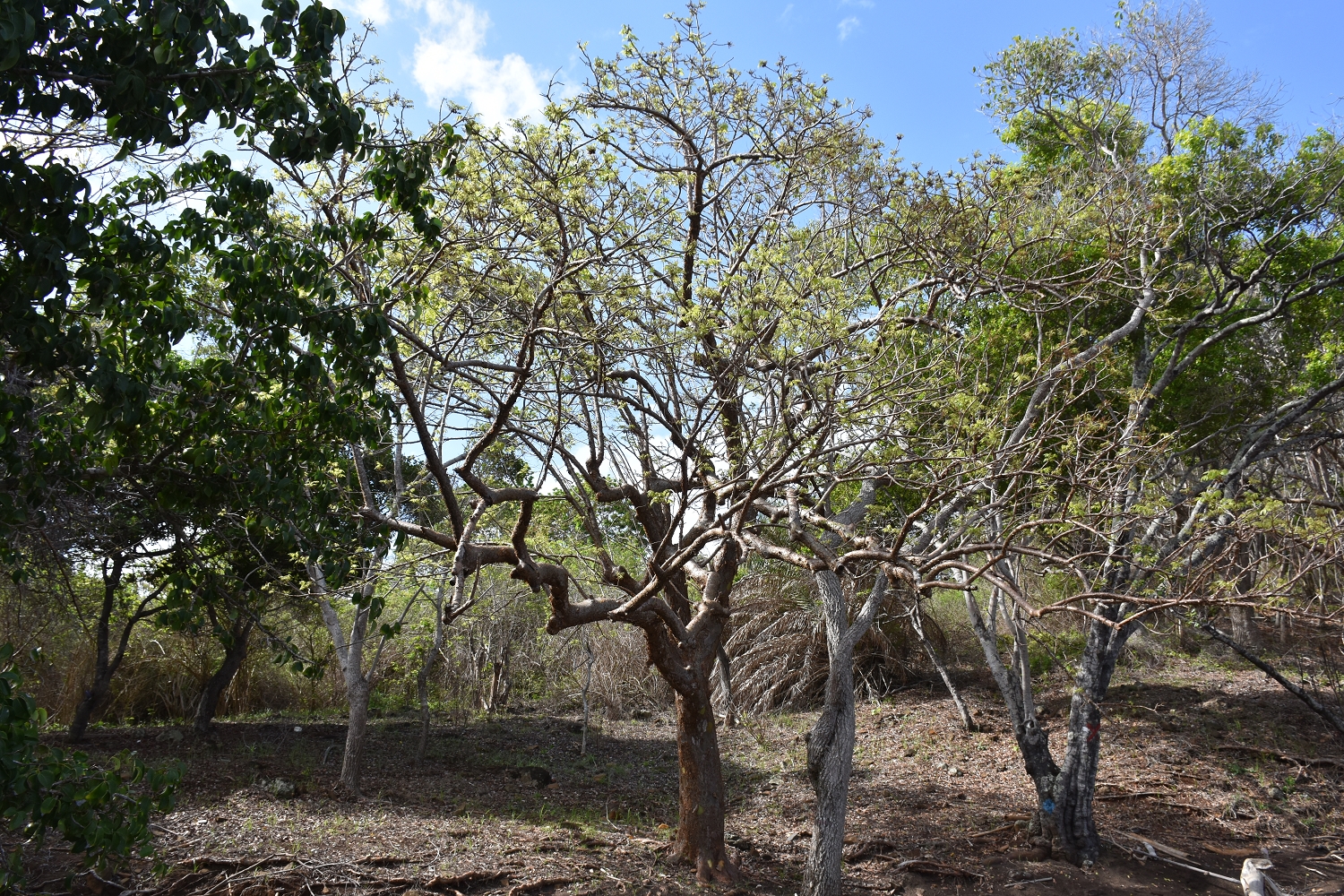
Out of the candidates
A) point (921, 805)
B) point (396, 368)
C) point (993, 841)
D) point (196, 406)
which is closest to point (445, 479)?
point (396, 368)

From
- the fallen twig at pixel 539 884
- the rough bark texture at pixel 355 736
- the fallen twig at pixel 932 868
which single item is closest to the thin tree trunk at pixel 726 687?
the fallen twig at pixel 932 868

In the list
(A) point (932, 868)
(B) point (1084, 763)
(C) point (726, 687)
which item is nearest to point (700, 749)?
(A) point (932, 868)

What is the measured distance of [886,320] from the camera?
5.31 m

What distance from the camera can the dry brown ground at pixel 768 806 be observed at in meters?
5.85

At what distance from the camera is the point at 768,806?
28.1 feet

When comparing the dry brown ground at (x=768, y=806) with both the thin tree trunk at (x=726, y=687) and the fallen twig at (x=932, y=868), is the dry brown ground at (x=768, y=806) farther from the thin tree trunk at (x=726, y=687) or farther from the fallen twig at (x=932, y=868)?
the thin tree trunk at (x=726, y=687)

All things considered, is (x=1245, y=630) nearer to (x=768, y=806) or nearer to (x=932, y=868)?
(x=932, y=868)

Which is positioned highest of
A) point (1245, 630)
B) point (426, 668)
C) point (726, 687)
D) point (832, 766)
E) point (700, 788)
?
point (1245, 630)

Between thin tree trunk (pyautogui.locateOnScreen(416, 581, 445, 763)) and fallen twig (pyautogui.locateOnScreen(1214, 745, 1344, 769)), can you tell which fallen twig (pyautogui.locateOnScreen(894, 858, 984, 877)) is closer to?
fallen twig (pyautogui.locateOnScreen(1214, 745, 1344, 769))

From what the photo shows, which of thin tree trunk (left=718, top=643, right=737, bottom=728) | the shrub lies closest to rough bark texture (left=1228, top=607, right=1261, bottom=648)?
thin tree trunk (left=718, top=643, right=737, bottom=728)

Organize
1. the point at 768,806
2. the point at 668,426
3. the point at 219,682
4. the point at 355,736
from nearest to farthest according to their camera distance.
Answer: the point at 668,426, the point at 355,736, the point at 768,806, the point at 219,682

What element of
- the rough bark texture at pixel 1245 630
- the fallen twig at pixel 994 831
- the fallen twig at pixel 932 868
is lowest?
the fallen twig at pixel 932 868

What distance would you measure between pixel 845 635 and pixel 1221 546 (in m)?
3.15

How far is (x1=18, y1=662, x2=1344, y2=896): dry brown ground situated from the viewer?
5.85 meters
